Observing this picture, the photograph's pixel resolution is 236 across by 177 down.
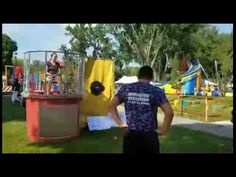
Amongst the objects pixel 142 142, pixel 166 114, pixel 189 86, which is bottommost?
pixel 142 142

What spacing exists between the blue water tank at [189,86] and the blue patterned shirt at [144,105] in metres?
18.7

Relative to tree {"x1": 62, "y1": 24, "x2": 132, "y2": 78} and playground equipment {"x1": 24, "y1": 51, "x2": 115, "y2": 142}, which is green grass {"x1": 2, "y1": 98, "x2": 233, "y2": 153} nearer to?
playground equipment {"x1": 24, "y1": 51, "x2": 115, "y2": 142}

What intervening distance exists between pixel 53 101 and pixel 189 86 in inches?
671

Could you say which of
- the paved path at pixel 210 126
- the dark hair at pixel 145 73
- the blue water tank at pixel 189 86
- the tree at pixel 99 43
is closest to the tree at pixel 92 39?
the tree at pixel 99 43

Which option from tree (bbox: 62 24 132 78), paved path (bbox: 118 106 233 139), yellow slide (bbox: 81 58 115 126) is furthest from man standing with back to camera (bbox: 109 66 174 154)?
tree (bbox: 62 24 132 78)

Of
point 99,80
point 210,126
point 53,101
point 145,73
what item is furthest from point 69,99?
point 210,126

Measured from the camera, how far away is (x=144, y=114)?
4.50m

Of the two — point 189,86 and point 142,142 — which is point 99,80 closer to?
point 142,142

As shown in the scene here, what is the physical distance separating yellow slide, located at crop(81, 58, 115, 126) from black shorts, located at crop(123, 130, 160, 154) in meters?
5.30

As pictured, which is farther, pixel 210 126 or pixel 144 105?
pixel 210 126

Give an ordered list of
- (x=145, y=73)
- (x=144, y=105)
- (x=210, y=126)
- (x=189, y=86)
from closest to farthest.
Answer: (x=144, y=105), (x=145, y=73), (x=210, y=126), (x=189, y=86)

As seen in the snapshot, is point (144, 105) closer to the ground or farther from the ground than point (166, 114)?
farther from the ground

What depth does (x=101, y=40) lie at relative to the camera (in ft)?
140
